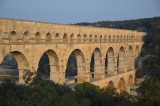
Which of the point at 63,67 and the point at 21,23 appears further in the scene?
the point at 63,67

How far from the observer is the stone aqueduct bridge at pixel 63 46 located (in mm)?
19141

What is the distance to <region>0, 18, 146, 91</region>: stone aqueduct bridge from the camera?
19.1 m

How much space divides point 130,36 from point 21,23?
Answer: 29.7 m

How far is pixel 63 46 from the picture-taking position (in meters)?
25.0

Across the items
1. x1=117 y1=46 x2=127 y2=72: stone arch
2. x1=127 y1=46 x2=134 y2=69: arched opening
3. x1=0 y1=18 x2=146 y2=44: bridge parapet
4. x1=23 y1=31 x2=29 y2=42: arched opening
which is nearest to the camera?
x1=0 y1=18 x2=146 y2=44: bridge parapet

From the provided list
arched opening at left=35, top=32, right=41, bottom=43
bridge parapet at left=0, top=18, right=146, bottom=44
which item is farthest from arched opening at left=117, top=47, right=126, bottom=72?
arched opening at left=35, top=32, right=41, bottom=43

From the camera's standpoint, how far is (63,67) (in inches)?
990

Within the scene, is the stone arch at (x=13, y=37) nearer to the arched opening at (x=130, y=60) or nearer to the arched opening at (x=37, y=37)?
the arched opening at (x=37, y=37)

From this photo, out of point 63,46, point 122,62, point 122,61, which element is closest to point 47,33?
point 63,46

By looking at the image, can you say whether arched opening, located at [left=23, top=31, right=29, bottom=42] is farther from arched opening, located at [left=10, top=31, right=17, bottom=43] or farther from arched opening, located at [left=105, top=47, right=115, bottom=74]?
arched opening, located at [left=105, top=47, right=115, bottom=74]

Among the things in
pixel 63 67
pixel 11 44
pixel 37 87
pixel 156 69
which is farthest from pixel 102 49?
pixel 37 87

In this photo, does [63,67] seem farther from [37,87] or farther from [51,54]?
[37,87]

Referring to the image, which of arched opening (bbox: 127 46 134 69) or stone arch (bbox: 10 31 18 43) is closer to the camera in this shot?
stone arch (bbox: 10 31 18 43)

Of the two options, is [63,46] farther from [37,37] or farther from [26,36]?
[26,36]
